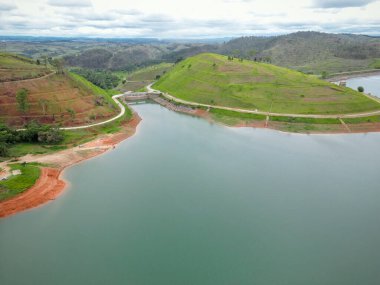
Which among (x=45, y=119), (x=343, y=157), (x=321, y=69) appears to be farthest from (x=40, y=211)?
(x=321, y=69)

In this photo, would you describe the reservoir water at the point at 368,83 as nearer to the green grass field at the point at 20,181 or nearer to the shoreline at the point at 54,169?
the shoreline at the point at 54,169

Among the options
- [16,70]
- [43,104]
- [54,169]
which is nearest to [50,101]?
[43,104]

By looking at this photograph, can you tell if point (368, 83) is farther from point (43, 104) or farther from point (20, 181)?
point (20, 181)

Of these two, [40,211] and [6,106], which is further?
[6,106]

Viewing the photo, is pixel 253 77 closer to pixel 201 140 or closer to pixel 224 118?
pixel 224 118

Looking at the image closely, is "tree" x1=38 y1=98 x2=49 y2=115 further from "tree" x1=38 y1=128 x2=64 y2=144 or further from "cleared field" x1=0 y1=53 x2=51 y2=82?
"tree" x1=38 y1=128 x2=64 y2=144

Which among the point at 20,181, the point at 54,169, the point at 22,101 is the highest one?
the point at 22,101
